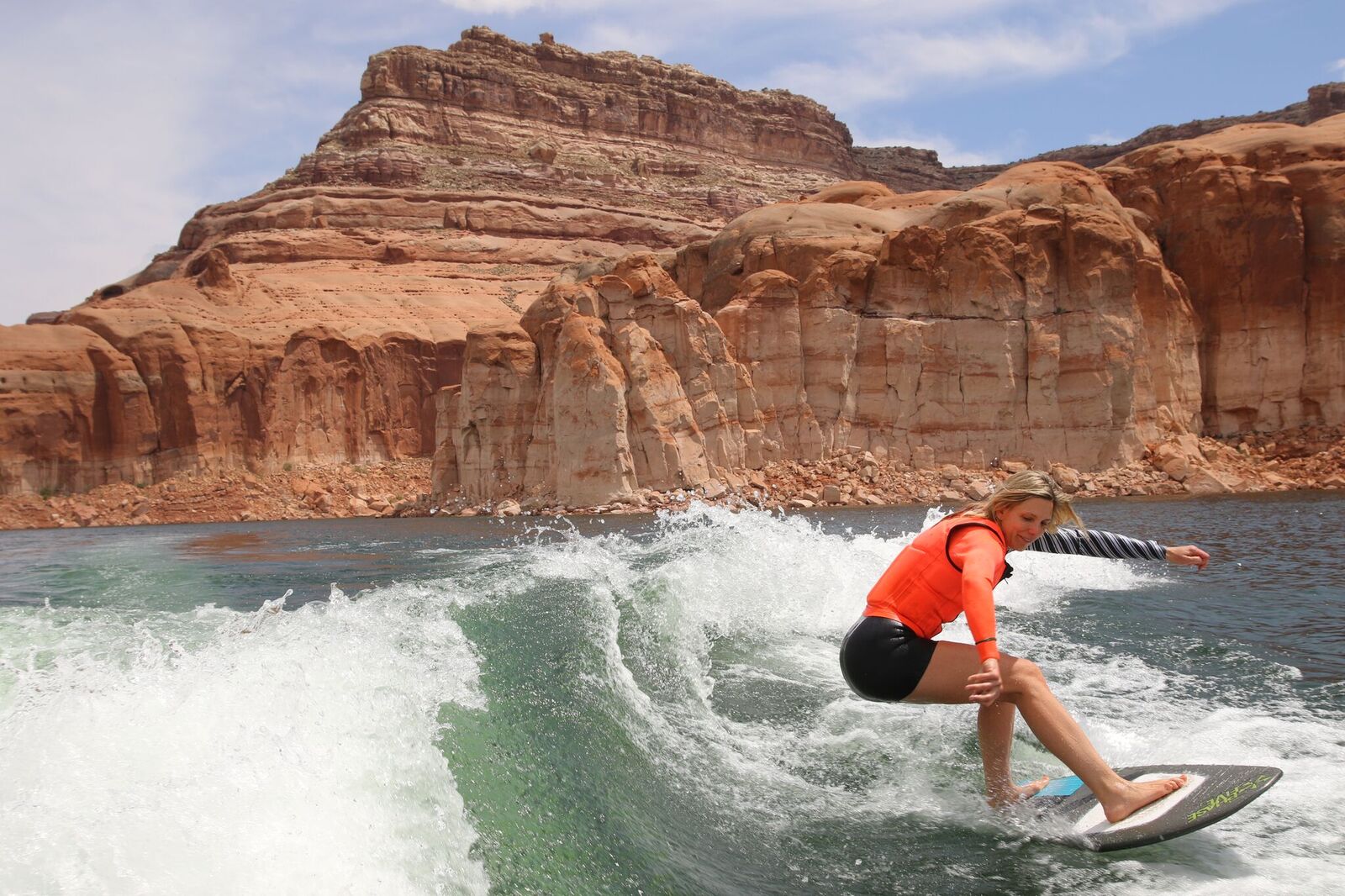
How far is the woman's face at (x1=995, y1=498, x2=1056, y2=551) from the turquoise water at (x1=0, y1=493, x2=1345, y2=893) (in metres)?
1.39

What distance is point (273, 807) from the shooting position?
12.2 ft

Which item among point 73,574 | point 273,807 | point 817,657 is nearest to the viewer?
point 273,807

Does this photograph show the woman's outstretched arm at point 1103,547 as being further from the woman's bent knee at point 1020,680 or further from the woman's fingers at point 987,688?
the woman's fingers at point 987,688

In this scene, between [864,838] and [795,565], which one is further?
[795,565]

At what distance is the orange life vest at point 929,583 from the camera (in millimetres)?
4617

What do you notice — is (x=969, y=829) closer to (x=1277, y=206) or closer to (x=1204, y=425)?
(x=1204, y=425)

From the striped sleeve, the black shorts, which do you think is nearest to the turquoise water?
the black shorts

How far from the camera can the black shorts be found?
4.64 m

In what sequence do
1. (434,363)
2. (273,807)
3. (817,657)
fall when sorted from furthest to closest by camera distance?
(434,363), (817,657), (273,807)

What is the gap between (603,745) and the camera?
559 centimetres

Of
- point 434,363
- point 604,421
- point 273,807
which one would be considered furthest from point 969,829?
point 434,363

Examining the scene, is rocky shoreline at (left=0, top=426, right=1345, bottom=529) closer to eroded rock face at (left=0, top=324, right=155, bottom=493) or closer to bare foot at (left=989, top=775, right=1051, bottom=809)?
eroded rock face at (left=0, top=324, right=155, bottom=493)

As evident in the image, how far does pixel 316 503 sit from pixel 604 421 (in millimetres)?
20628

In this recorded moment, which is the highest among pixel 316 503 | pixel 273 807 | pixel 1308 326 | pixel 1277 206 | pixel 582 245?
pixel 582 245
